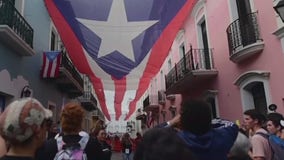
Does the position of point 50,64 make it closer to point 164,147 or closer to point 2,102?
point 2,102

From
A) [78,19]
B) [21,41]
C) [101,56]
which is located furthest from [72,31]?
[21,41]

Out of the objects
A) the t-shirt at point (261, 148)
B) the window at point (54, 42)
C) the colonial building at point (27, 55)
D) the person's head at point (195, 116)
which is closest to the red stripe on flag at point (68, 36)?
the colonial building at point (27, 55)

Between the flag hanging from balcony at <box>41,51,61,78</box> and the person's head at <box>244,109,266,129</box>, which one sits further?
the flag hanging from balcony at <box>41,51,61,78</box>

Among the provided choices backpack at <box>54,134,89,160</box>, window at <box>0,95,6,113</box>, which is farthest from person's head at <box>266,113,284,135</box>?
window at <box>0,95,6,113</box>

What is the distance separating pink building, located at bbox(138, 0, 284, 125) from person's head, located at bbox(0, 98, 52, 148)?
7.34 metres

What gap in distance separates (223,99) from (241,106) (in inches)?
51.6

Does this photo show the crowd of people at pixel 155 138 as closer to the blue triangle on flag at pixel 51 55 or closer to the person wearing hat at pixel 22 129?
the person wearing hat at pixel 22 129

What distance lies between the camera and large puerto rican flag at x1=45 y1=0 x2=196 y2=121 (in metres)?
6.36

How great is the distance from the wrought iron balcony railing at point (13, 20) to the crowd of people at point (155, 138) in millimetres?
6260

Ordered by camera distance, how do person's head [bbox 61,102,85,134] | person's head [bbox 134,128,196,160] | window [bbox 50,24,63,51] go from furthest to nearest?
window [bbox 50,24,63,51]
person's head [bbox 61,102,85,134]
person's head [bbox 134,128,196,160]

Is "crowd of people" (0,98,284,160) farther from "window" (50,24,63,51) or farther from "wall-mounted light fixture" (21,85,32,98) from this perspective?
"window" (50,24,63,51)

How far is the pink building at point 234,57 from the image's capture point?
8336mm

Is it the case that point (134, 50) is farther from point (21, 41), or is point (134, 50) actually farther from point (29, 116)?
point (29, 116)

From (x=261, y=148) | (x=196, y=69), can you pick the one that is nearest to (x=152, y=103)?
(x=196, y=69)
